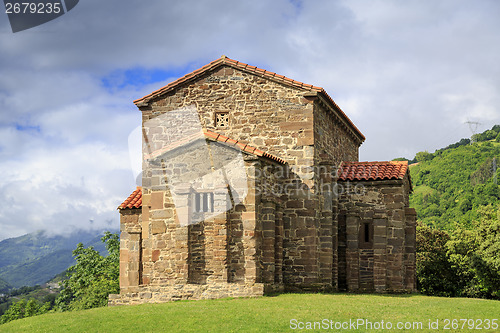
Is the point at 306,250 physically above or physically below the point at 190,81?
below

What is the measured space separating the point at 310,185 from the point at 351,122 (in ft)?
23.0

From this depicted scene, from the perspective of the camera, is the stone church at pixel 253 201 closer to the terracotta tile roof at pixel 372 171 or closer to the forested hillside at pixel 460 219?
the terracotta tile roof at pixel 372 171

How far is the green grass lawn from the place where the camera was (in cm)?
1398

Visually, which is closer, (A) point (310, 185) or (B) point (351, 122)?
(A) point (310, 185)

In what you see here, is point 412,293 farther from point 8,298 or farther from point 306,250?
point 8,298

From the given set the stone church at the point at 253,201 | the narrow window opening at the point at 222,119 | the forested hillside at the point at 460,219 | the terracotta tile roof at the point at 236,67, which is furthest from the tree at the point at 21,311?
the narrow window opening at the point at 222,119

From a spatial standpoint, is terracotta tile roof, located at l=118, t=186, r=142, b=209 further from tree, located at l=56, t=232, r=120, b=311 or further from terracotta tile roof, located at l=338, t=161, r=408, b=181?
tree, located at l=56, t=232, r=120, b=311

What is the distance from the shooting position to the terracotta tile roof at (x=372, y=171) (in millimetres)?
23125

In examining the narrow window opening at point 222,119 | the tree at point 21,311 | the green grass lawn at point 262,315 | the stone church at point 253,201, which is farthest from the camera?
the tree at point 21,311

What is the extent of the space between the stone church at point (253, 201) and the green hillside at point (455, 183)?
148 ft

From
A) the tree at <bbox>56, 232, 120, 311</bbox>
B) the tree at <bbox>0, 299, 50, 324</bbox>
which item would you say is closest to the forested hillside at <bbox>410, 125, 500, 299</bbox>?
the tree at <bbox>56, 232, 120, 311</bbox>

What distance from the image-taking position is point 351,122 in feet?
89.9

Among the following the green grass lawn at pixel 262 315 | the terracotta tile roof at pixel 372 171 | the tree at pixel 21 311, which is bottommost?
the tree at pixel 21 311

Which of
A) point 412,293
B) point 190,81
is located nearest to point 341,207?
point 412,293
